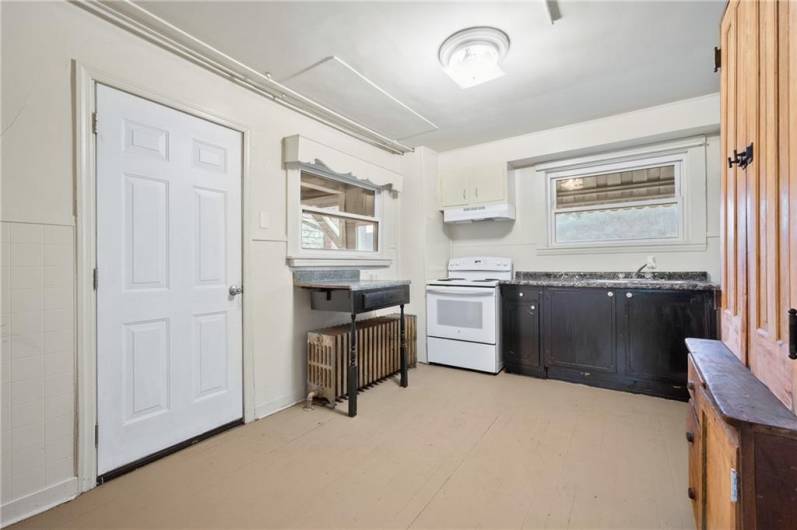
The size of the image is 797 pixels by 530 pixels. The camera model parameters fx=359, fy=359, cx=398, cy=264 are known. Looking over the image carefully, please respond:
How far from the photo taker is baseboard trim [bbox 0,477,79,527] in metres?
1.54

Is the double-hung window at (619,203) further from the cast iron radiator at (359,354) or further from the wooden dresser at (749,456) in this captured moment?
the wooden dresser at (749,456)

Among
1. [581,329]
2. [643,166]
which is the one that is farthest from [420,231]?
[643,166]

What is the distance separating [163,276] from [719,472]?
8.39 ft

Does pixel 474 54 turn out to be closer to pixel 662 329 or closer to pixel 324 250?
pixel 324 250

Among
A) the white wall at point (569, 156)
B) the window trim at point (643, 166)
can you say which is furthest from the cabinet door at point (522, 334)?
the window trim at point (643, 166)

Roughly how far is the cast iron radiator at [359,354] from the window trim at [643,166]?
1833 mm

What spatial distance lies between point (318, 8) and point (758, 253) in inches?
83.6

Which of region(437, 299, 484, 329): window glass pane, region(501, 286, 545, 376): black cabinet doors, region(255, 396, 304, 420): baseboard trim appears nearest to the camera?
region(255, 396, 304, 420): baseboard trim

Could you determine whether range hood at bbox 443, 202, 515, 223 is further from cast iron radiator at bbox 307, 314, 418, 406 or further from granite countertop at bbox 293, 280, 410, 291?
granite countertop at bbox 293, 280, 410, 291

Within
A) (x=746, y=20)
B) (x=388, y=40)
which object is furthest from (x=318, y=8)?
(x=746, y=20)

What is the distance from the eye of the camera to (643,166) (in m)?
3.45

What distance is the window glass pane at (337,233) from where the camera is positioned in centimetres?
312

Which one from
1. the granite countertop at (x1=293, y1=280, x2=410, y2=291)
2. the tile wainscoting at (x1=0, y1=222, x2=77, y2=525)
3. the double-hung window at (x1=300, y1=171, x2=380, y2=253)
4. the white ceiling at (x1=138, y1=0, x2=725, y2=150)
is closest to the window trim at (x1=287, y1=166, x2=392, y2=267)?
the double-hung window at (x1=300, y1=171, x2=380, y2=253)

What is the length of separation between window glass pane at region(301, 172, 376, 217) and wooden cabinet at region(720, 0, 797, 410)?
2.68 metres
